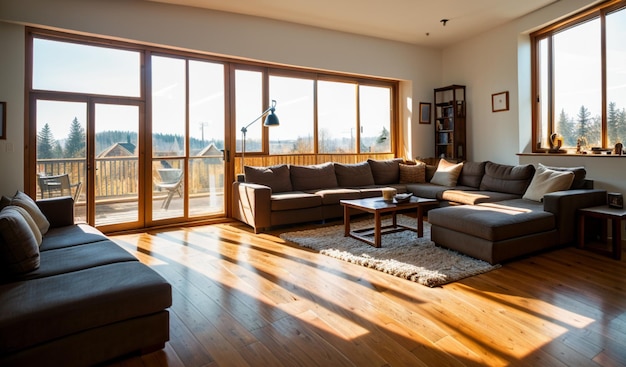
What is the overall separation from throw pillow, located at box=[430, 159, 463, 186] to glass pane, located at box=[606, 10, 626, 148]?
1932 mm

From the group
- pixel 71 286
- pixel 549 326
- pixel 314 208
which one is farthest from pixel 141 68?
pixel 549 326

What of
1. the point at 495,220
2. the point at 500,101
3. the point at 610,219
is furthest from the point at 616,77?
the point at 495,220

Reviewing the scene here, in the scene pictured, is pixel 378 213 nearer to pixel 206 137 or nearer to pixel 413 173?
pixel 413 173

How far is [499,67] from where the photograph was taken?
19.5ft

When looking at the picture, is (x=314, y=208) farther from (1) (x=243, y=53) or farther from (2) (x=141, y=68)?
(2) (x=141, y=68)

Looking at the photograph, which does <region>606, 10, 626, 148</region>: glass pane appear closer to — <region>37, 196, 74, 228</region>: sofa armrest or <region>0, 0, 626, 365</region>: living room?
<region>0, 0, 626, 365</region>: living room

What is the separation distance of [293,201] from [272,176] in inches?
26.2

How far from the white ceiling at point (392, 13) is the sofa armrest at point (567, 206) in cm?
275

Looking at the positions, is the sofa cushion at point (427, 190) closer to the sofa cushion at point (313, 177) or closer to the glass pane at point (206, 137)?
the sofa cushion at point (313, 177)

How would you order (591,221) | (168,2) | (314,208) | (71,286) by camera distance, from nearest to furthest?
1. (71,286)
2. (591,221)
3. (168,2)
4. (314,208)

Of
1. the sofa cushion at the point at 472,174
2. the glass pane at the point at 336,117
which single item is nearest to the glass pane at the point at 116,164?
the glass pane at the point at 336,117

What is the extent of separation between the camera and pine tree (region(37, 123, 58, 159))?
428 cm

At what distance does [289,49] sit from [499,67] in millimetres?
3319

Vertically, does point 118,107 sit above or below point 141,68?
below
